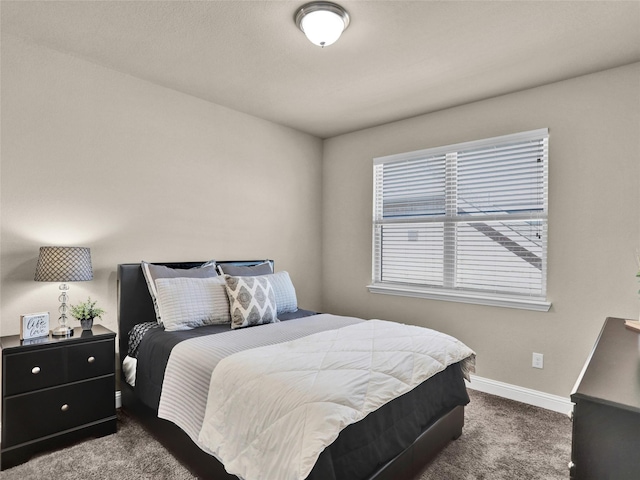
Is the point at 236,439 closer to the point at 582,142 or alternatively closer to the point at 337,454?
the point at 337,454

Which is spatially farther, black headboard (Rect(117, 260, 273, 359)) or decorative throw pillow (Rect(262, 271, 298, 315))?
decorative throw pillow (Rect(262, 271, 298, 315))

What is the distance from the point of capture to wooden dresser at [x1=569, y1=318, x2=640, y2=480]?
959 millimetres

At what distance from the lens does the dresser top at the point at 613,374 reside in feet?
3.33

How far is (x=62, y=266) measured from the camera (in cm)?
237

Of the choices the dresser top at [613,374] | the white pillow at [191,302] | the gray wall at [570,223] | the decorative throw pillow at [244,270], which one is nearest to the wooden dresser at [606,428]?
the dresser top at [613,374]

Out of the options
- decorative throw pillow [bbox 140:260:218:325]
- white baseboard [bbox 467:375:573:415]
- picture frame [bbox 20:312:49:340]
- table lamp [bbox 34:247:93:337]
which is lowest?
white baseboard [bbox 467:375:573:415]

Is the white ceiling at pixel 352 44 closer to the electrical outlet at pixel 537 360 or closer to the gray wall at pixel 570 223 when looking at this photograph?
the gray wall at pixel 570 223

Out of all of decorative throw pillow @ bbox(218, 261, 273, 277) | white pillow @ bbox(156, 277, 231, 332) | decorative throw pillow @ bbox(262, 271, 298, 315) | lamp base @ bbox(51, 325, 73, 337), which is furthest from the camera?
decorative throw pillow @ bbox(218, 261, 273, 277)

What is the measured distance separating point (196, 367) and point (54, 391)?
0.98 metres

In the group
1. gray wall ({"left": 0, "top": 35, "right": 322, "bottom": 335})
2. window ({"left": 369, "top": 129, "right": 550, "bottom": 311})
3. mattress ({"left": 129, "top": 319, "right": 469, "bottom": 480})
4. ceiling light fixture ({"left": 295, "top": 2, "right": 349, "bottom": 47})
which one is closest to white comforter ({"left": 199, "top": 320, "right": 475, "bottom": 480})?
mattress ({"left": 129, "top": 319, "right": 469, "bottom": 480})

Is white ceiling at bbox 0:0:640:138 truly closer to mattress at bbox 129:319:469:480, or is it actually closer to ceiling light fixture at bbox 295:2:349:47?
ceiling light fixture at bbox 295:2:349:47

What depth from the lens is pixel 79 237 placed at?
9.06ft

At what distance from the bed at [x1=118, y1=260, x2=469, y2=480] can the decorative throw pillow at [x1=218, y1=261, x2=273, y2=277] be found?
23.6 inches

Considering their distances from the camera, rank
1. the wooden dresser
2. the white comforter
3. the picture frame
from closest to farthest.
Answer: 1. the wooden dresser
2. the white comforter
3. the picture frame
